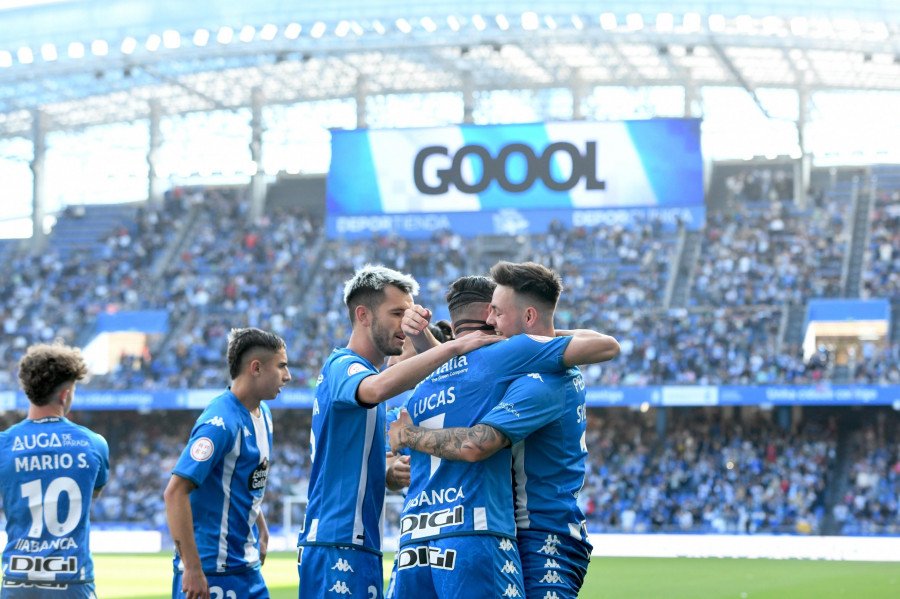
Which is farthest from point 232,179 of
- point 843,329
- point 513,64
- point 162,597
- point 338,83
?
point 162,597

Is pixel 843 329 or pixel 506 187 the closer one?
pixel 843 329

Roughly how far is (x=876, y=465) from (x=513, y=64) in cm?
1759

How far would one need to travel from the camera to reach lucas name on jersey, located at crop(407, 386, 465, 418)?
15.6ft

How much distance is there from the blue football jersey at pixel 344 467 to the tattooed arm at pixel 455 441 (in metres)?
0.33

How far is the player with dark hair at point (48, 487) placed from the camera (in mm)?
5613

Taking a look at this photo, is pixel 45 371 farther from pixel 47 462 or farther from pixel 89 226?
pixel 89 226

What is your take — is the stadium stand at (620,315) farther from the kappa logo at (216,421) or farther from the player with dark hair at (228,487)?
the kappa logo at (216,421)

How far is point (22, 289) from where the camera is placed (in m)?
38.4

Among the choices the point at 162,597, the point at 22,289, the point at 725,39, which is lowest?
the point at 162,597

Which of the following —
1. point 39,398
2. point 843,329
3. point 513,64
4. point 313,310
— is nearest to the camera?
point 39,398

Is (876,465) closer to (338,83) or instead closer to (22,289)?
(338,83)

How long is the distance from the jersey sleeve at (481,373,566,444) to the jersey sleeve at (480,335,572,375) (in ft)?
0.14

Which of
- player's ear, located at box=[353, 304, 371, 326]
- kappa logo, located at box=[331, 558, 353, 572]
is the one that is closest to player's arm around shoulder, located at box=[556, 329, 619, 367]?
player's ear, located at box=[353, 304, 371, 326]

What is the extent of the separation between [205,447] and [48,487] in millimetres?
993
